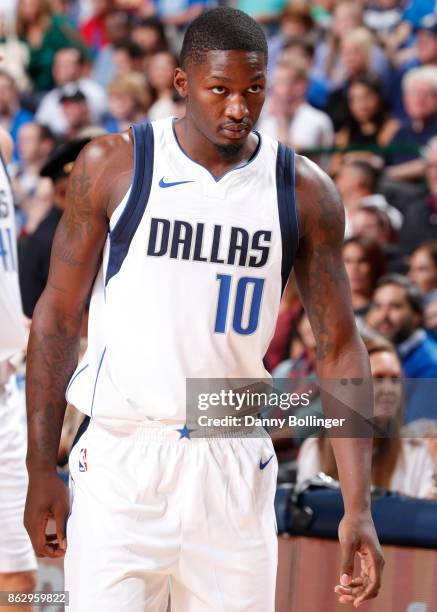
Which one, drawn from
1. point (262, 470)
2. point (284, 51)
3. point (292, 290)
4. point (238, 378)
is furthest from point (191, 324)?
point (284, 51)

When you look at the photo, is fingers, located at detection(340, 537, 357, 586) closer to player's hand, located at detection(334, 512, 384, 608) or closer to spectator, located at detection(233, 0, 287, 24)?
player's hand, located at detection(334, 512, 384, 608)

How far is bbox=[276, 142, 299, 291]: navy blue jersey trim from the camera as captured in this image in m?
2.67

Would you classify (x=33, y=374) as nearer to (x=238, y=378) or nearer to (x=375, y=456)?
(x=238, y=378)

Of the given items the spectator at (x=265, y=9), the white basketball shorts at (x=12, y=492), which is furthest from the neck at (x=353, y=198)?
the white basketball shorts at (x=12, y=492)

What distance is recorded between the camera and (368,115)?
7.93 m

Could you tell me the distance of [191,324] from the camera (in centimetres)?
260

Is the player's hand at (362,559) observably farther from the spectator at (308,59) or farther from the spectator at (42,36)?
the spectator at (42,36)

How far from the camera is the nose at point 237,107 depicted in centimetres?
253

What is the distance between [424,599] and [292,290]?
10.0 ft

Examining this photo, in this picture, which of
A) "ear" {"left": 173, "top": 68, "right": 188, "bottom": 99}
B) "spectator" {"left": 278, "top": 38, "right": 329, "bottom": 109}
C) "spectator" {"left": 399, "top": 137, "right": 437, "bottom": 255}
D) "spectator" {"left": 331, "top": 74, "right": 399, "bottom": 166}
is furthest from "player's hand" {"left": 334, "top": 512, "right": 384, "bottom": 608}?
"spectator" {"left": 278, "top": 38, "right": 329, "bottom": 109}

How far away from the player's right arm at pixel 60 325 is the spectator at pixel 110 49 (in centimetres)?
763

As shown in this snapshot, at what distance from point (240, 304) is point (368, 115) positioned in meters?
5.57

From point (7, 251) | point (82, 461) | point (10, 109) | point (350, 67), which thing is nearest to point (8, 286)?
point (7, 251)

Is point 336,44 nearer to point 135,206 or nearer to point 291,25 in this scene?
point 291,25
